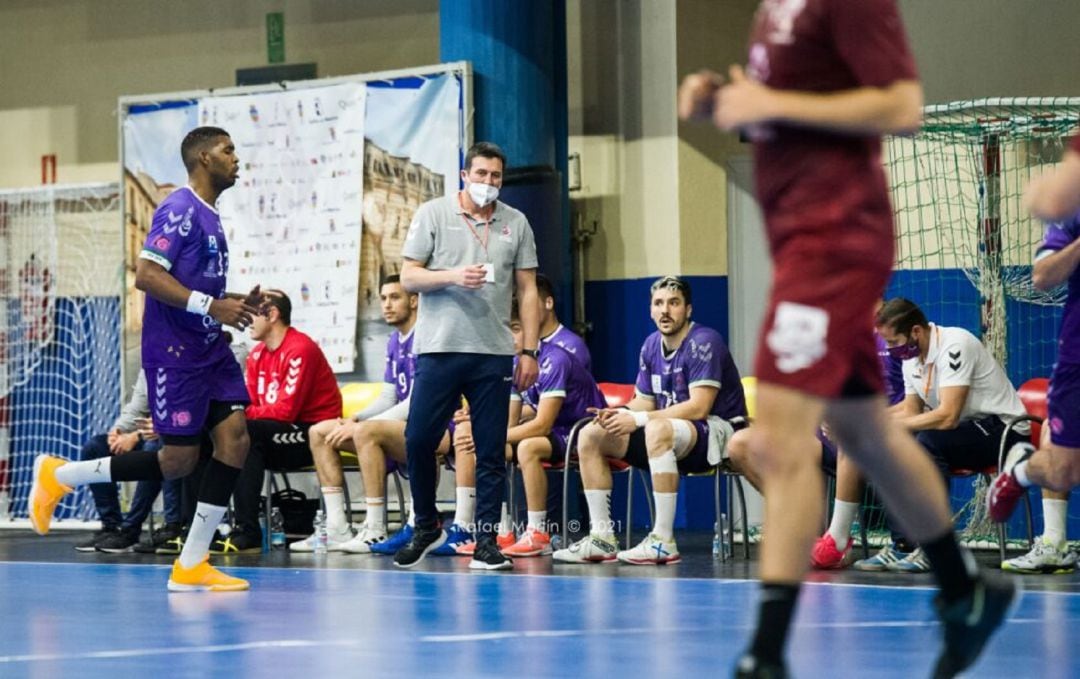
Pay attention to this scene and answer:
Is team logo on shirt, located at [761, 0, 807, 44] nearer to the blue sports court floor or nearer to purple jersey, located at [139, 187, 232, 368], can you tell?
the blue sports court floor

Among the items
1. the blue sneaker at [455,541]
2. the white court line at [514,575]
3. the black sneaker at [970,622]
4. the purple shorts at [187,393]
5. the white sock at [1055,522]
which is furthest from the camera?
the blue sneaker at [455,541]

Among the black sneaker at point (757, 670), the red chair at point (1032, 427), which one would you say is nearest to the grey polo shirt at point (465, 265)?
the red chair at point (1032, 427)

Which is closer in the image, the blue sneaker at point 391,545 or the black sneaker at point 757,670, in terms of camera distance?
the black sneaker at point 757,670

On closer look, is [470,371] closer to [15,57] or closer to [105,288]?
[105,288]

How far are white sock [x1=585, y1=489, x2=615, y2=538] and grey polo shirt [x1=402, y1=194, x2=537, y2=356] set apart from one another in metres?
1.15

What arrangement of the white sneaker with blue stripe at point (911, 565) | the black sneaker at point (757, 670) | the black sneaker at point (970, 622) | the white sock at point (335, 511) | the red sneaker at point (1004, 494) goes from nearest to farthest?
the black sneaker at point (757, 670), the black sneaker at point (970, 622), the red sneaker at point (1004, 494), the white sneaker with blue stripe at point (911, 565), the white sock at point (335, 511)

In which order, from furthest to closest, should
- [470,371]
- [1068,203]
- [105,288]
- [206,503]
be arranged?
1. [105,288]
2. [470,371]
3. [206,503]
4. [1068,203]

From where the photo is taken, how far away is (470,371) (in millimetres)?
8023

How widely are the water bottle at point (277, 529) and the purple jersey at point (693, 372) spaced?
2413mm

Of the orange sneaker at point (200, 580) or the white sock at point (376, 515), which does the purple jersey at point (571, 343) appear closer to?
the white sock at point (376, 515)

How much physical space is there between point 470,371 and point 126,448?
2966 mm

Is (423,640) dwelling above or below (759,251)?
below

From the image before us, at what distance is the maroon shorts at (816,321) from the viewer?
3406mm

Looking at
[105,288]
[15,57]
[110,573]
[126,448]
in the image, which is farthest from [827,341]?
[15,57]
